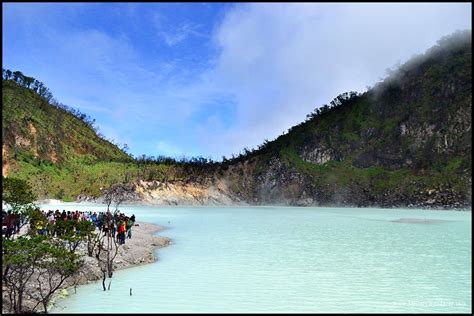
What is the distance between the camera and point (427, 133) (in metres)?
106

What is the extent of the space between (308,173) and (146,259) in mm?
93558

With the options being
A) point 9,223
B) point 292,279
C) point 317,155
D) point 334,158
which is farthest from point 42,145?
point 292,279

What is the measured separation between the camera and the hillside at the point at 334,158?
317 ft

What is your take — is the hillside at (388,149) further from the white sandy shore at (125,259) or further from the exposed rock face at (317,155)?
the white sandy shore at (125,259)

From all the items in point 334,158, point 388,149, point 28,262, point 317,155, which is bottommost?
point 28,262

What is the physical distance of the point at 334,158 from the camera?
116 meters

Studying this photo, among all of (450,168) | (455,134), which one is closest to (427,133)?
(455,134)

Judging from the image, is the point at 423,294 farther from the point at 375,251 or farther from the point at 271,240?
the point at 271,240

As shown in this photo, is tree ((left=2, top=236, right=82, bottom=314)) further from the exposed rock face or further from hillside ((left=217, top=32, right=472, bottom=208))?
the exposed rock face

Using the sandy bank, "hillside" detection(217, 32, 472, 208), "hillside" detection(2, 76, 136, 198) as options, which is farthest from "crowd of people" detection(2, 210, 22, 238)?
"hillside" detection(217, 32, 472, 208)

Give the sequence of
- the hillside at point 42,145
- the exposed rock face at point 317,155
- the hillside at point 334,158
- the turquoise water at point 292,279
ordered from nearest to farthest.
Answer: the turquoise water at point 292,279 < the hillside at point 334,158 < the hillside at point 42,145 < the exposed rock face at point 317,155

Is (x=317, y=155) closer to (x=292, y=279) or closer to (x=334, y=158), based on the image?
(x=334, y=158)

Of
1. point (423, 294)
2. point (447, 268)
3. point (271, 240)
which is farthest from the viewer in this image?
point (271, 240)

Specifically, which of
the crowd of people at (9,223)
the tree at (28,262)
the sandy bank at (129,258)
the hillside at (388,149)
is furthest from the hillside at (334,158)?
the tree at (28,262)
